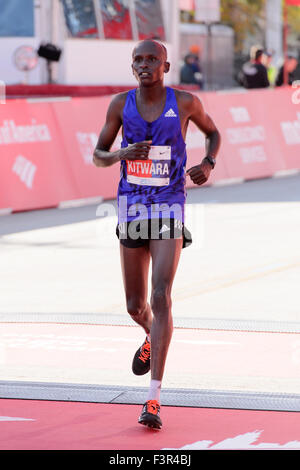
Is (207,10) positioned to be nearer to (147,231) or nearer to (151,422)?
(147,231)

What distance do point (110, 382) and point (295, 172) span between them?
50.8 ft

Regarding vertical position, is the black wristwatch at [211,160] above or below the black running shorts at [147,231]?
above

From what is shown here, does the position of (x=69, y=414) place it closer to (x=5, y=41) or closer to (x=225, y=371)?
(x=225, y=371)

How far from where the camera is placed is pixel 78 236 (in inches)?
532

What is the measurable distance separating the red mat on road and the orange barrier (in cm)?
947

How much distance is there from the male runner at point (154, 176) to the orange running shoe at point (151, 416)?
0.78 feet

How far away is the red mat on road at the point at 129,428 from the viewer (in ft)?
17.5

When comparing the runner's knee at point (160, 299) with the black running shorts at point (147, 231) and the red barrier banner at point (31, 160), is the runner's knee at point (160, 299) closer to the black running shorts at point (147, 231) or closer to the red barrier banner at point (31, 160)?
the black running shorts at point (147, 231)

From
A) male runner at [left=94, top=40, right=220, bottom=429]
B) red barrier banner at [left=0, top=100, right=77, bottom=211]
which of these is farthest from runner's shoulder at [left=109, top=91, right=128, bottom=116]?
red barrier banner at [left=0, top=100, right=77, bottom=211]

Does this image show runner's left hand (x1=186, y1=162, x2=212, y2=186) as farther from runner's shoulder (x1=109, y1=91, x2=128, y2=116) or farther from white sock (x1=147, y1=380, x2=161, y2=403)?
white sock (x1=147, y1=380, x2=161, y2=403)

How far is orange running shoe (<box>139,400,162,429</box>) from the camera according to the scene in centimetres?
555

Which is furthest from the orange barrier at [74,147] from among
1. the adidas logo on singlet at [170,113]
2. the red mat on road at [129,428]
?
the red mat on road at [129,428]

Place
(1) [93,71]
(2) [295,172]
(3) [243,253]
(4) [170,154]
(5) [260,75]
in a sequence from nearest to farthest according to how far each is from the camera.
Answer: (4) [170,154] < (3) [243,253] < (2) [295,172] < (5) [260,75] < (1) [93,71]
